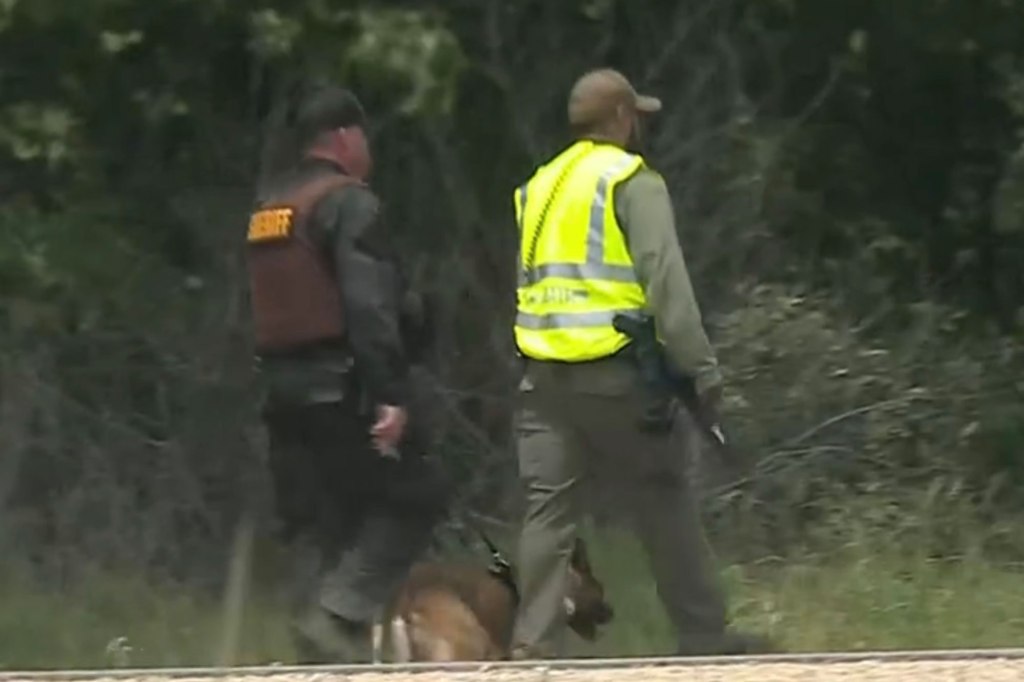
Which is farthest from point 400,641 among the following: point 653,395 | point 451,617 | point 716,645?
point 653,395

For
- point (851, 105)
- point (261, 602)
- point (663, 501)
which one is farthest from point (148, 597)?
point (851, 105)

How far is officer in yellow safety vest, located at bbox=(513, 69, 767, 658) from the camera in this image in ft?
21.4

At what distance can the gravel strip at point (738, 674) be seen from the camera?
6.16m

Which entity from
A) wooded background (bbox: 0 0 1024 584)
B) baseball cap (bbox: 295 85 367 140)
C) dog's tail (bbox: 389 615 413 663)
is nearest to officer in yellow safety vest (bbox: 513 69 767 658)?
dog's tail (bbox: 389 615 413 663)

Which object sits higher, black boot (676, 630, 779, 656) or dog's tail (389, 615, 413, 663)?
dog's tail (389, 615, 413, 663)

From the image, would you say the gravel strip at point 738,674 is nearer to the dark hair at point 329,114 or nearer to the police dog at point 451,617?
the police dog at point 451,617

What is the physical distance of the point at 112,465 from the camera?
903cm

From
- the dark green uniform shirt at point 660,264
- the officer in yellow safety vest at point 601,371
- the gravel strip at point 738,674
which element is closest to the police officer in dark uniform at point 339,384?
the officer in yellow safety vest at point 601,371

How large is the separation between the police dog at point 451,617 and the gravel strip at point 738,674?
41cm

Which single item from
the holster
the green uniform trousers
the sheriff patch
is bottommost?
the green uniform trousers

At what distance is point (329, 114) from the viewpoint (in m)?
7.03

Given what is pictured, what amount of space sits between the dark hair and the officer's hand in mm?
801

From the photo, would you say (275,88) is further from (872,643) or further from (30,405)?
(872,643)

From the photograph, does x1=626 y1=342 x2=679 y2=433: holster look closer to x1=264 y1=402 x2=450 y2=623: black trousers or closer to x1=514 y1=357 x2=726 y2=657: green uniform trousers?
x1=514 y1=357 x2=726 y2=657: green uniform trousers
